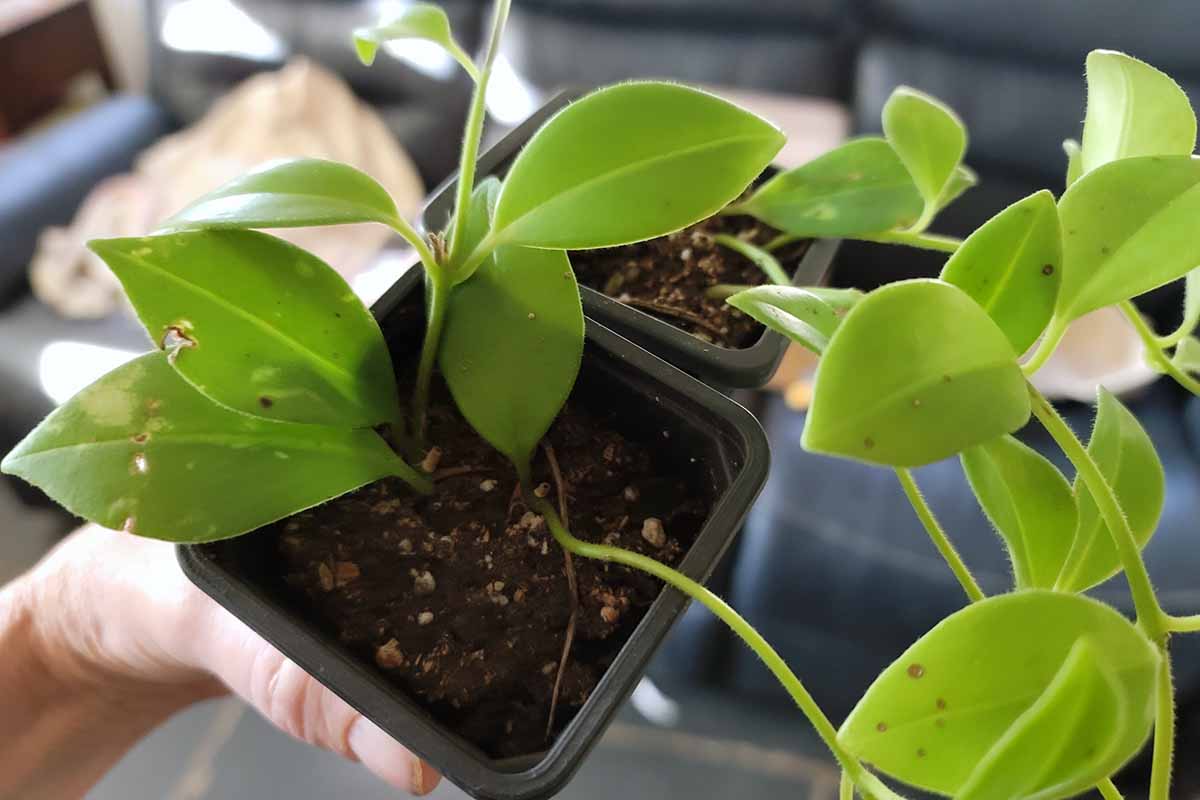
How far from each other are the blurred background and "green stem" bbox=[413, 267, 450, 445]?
60 cm

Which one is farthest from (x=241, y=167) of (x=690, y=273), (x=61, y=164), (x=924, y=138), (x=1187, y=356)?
(x=1187, y=356)

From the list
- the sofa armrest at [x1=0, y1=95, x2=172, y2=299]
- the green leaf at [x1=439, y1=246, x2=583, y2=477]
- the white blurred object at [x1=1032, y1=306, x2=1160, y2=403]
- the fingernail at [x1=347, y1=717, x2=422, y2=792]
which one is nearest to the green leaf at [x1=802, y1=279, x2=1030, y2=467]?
the green leaf at [x1=439, y1=246, x2=583, y2=477]

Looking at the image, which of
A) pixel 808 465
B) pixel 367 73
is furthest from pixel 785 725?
pixel 367 73

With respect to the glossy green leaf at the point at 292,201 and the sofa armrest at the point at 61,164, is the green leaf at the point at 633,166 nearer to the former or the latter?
the glossy green leaf at the point at 292,201

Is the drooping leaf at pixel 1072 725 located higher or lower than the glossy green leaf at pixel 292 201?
lower

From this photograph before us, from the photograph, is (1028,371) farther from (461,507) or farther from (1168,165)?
(461,507)

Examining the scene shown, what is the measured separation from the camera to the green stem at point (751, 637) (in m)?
0.29

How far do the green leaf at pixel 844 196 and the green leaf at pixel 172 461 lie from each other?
0.92 feet

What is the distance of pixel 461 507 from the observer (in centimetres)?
42

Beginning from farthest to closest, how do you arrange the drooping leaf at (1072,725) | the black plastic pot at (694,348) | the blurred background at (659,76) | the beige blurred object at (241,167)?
the beige blurred object at (241,167), the blurred background at (659,76), the black plastic pot at (694,348), the drooping leaf at (1072,725)

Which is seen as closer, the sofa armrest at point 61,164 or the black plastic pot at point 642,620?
the black plastic pot at point 642,620

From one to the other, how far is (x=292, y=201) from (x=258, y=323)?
0.05 metres

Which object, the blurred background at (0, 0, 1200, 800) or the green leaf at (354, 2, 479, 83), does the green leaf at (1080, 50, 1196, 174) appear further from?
the blurred background at (0, 0, 1200, 800)

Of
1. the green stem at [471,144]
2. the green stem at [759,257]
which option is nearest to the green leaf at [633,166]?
the green stem at [471,144]
